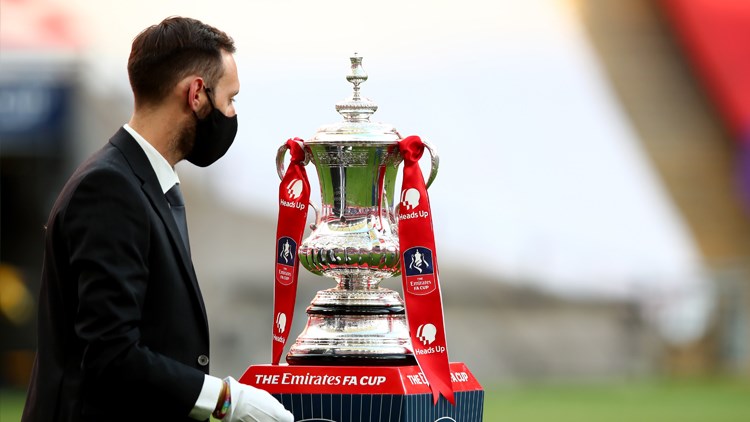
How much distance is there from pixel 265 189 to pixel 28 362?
2.67 metres

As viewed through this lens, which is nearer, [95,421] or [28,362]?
[95,421]

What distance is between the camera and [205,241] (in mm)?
14047

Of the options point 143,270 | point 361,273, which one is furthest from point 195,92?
point 361,273

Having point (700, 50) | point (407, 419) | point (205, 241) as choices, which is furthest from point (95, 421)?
point (700, 50)

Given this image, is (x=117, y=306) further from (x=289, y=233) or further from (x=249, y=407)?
(x=289, y=233)

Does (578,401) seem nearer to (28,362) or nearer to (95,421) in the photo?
(28,362)

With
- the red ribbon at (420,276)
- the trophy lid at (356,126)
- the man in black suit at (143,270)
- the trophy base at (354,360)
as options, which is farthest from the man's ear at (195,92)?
the trophy base at (354,360)

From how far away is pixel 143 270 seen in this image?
2754 mm

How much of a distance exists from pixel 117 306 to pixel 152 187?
0.29 m

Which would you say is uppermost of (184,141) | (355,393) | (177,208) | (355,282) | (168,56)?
(168,56)

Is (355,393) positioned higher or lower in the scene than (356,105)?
lower

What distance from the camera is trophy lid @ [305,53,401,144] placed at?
3.18 m

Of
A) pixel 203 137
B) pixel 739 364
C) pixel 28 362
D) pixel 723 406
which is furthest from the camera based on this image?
pixel 739 364

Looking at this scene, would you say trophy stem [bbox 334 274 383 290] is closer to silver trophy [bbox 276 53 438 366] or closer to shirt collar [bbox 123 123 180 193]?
silver trophy [bbox 276 53 438 366]
